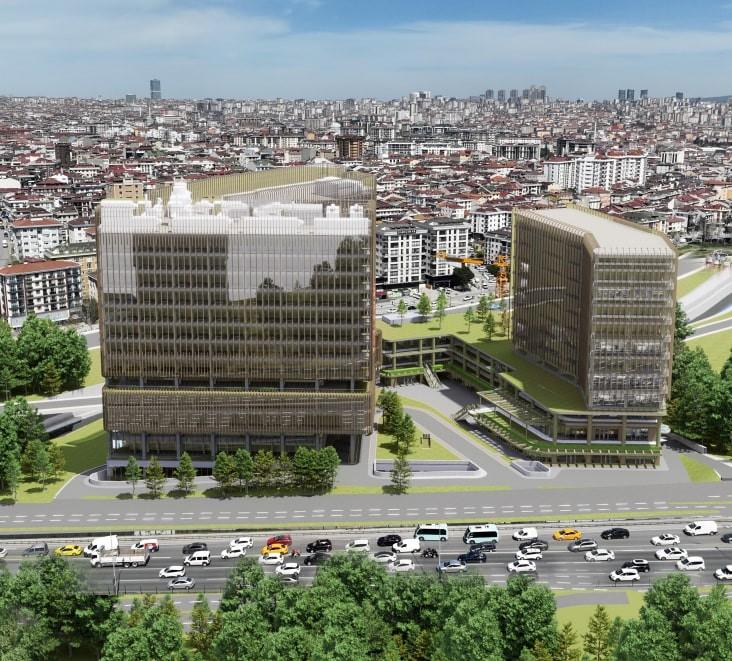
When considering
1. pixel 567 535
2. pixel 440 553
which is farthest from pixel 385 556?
pixel 567 535

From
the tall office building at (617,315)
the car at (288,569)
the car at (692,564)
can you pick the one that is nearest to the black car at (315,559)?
the car at (288,569)

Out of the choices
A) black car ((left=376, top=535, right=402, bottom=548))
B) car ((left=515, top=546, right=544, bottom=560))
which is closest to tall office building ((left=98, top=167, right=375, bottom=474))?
black car ((left=376, top=535, right=402, bottom=548))

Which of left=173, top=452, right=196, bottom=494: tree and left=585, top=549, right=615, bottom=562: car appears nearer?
left=585, top=549, right=615, bottom=562: car

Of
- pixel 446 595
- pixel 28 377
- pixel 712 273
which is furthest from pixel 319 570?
pixel 712 273

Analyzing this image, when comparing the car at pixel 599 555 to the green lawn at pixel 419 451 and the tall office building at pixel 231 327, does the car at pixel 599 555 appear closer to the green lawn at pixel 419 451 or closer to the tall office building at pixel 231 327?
the green lawn at pixel 419 451

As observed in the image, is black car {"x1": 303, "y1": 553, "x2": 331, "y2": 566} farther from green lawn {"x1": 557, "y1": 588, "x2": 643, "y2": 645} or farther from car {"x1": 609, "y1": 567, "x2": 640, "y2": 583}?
car {"x1": 609, "y1": 567, "x2": 640, "y2": 583}

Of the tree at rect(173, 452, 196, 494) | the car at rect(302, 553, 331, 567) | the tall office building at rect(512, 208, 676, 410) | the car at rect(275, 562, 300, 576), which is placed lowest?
the car at rect(302, 553, 331, 567)
